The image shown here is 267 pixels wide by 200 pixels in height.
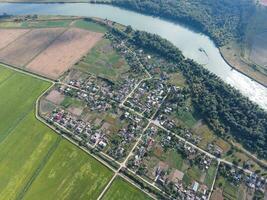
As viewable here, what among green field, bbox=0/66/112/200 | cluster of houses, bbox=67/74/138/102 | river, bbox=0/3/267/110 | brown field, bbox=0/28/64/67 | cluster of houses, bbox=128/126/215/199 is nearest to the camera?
green field, bbox=0/66/112/200

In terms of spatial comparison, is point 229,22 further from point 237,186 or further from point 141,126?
point 237,186

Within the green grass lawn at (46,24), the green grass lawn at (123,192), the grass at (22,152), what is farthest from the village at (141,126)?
the green grass lawn at (46,24)

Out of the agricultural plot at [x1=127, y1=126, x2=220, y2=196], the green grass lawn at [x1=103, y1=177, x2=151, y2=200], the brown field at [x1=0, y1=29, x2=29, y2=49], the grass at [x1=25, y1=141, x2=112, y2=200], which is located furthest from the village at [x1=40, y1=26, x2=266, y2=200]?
the brown field at [x1=0, y1=29, x2=29, y2=49]

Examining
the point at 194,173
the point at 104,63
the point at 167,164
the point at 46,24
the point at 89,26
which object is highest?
the point at 89,26

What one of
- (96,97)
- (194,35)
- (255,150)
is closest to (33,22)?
(96,97)

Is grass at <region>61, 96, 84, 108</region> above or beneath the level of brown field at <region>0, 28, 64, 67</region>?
beneath

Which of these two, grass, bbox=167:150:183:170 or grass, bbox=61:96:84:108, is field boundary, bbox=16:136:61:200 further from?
grass, bbox=167:150:183:170

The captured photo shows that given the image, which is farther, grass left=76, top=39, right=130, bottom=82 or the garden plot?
grass left=76, top=39, right=130, bottom=82

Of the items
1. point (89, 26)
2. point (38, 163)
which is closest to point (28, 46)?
point (89, 26)
